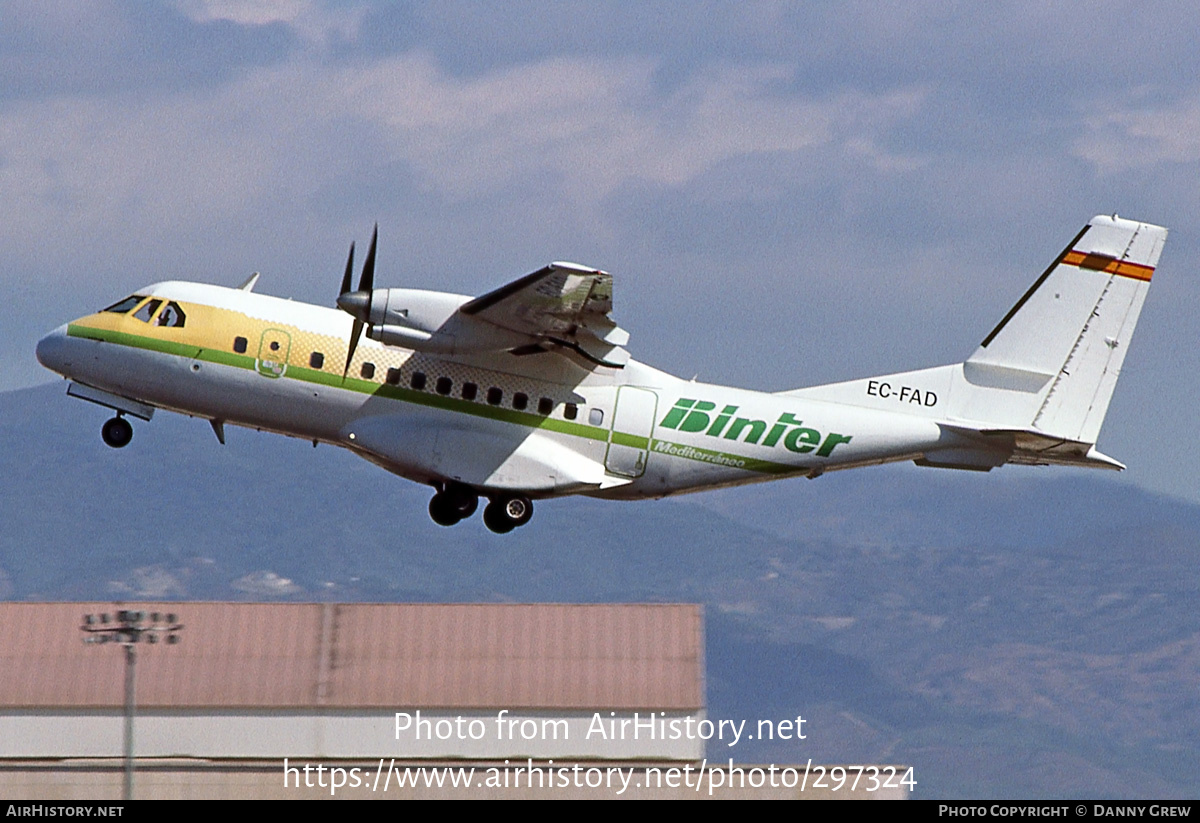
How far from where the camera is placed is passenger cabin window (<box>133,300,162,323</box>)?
2761cm

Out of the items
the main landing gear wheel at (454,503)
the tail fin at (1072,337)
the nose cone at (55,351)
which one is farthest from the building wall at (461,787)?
the nose cone at (55,351)

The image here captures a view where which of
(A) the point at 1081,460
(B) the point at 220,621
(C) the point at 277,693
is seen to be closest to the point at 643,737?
(C) the point at 277,693

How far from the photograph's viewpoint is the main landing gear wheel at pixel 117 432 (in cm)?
2845

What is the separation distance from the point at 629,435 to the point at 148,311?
26.1ft

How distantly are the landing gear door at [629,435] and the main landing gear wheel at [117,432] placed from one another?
7966 millimetres

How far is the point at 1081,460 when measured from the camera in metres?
28.1

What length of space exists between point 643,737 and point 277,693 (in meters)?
8.87

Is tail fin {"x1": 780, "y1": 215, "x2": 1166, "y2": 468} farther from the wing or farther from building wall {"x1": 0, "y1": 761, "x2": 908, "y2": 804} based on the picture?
building wall {"x1": 0, "y1": 761, "x2": 908, "y2": 804}

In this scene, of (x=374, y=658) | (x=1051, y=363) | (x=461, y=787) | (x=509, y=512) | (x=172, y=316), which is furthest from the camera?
(x=374, y=658)

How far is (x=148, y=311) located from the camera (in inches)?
1089

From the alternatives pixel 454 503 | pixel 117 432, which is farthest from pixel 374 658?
pixel 117 432

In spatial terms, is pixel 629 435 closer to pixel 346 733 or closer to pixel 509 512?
pixel 509 512
